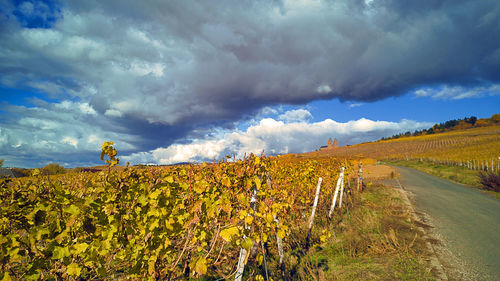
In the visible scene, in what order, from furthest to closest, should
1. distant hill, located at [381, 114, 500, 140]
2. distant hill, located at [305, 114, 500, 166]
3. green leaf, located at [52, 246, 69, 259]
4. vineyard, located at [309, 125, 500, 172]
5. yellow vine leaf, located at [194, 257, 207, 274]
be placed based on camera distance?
distant hill, located at [381, 114, 500, 140]
distant hill, located at [305, 114, 500, 166]
vineyard, located at [309, 125, 500, 172]
yellow vine leaf, located at [194, 257, 207, 274]
green leaf, located at [52, 246, 69, 259]

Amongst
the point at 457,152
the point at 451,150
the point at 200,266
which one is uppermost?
the point at 200,266

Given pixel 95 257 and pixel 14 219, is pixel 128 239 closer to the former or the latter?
pixel 95 257

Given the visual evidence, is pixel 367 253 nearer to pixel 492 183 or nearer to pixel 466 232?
pixel 466 232

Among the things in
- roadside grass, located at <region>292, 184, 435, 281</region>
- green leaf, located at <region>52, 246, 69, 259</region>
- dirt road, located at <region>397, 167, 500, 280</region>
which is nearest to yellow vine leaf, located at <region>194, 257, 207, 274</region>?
green leaf, located at <region>52, 246, 69, 259</region>

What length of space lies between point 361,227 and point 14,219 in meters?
7.46

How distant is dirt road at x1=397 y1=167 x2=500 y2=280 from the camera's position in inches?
169

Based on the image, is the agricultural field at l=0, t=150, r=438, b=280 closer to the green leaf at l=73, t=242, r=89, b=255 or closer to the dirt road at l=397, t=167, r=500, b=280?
the green leaf at l=73, t=242, r=89, b=255

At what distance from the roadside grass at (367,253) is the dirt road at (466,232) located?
0.51 metres

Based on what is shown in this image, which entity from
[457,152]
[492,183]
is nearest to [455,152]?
[457,152]

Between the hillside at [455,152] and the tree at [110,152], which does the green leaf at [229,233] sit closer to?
the tree at [110,152]

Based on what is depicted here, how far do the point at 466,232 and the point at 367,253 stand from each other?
3598 mm

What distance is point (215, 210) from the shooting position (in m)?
2.15

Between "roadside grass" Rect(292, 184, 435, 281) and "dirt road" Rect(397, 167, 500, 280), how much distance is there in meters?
0.51

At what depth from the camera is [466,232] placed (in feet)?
20.3
